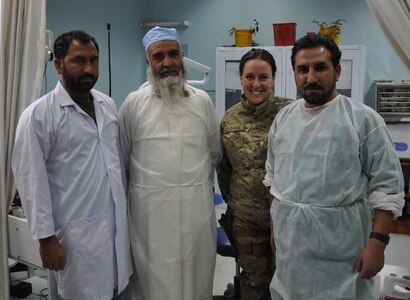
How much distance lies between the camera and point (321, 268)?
1579 mm

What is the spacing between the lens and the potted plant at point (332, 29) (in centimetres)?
443

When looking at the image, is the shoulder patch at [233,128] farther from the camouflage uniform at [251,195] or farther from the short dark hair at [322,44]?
the short dark hair at [322,44]

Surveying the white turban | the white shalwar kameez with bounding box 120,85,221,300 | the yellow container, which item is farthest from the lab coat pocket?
the yellow container

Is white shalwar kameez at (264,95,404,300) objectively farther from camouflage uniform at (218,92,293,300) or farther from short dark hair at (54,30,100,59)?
short dark hair at (54,30,100,59)

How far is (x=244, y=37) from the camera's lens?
4.79 metres

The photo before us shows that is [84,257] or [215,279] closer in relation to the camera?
[84,257]

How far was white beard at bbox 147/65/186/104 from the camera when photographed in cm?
202

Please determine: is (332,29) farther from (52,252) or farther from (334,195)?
(52,252)

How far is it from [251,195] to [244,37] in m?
3.15

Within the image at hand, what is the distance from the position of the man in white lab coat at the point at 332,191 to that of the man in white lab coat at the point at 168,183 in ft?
1.68

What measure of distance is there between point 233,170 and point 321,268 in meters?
0.70

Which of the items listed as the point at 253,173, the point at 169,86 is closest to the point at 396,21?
the point at 253,173

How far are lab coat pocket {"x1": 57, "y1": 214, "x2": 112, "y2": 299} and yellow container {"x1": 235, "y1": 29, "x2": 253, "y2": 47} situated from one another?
11.4 feet

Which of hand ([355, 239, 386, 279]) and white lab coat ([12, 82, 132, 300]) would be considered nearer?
hand ([355, 239, 386, 279])
